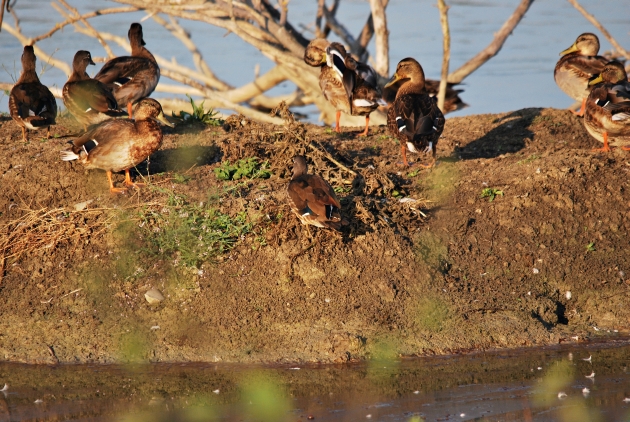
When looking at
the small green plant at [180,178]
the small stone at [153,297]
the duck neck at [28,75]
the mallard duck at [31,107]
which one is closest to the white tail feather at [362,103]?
the small green plant at [180,178]

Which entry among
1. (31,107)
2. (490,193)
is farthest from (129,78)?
(490,193)

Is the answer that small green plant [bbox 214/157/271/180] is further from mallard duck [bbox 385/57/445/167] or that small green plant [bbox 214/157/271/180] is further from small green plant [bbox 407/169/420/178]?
mallard duck [bbox 385/57/445/167]

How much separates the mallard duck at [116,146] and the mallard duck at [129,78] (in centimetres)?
268

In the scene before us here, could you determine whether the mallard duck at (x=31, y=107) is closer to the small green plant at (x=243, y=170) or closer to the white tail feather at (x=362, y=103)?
the small green plant at (x=243, y=170)

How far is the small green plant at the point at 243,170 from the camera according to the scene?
795 centimetres

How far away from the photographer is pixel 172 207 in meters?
7.39

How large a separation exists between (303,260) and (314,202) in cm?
57

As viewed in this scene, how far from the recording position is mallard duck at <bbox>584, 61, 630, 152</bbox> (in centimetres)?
897

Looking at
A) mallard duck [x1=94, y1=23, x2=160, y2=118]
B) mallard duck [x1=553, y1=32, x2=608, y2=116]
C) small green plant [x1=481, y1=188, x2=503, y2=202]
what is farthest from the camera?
mallard duck [x1=553, y1=32, x2=608, y2=116]

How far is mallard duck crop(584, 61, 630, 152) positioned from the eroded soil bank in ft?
1.91

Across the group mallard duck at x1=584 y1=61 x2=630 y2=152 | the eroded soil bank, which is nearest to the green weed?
the eroded soil bank

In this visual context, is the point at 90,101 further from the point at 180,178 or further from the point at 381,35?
the point at 381,35

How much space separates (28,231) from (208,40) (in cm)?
1352

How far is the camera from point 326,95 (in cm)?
1132
